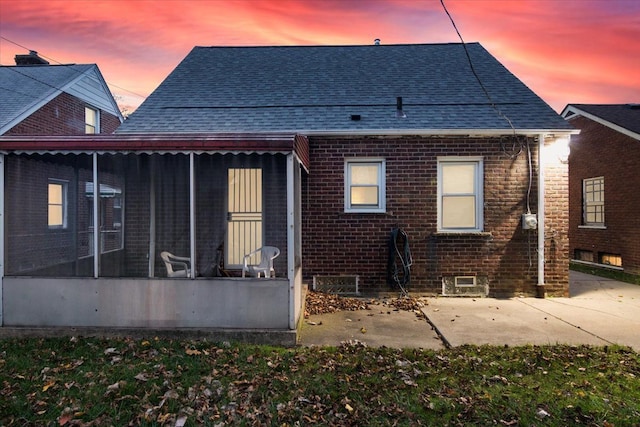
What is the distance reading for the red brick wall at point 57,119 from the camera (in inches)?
512

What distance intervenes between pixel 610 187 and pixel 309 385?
43.2ft

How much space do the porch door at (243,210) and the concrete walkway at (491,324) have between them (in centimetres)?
231

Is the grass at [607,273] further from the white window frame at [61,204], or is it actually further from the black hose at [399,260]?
the white window frame at [61,204]

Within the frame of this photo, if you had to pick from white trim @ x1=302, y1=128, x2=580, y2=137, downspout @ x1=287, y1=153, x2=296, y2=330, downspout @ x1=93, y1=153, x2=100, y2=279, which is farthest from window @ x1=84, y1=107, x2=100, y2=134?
downspout @ x1=287, y1=153, x2=296, y2=330

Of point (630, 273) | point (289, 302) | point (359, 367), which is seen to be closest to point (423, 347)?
point (359, 367)

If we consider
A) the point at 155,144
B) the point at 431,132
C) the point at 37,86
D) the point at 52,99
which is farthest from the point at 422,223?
the point at 37,86

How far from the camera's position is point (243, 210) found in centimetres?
836

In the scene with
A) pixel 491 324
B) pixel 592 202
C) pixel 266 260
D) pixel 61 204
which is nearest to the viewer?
pixel 491 324

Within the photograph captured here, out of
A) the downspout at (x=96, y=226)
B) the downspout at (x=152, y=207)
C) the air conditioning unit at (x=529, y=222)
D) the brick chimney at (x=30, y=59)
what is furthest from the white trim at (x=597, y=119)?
the brick chimney at (x=30, y=59)

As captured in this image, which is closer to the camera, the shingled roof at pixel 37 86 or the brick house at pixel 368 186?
the brick house at pixel 368 186

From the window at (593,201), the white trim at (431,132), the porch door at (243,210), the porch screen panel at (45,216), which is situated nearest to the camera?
the porch screen panel at (45,216)

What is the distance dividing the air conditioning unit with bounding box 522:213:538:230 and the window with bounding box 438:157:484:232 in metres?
0.87

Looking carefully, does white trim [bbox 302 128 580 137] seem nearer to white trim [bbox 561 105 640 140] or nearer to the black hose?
the black hose

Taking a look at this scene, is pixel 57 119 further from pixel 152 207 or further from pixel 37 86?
pixel 152 207
